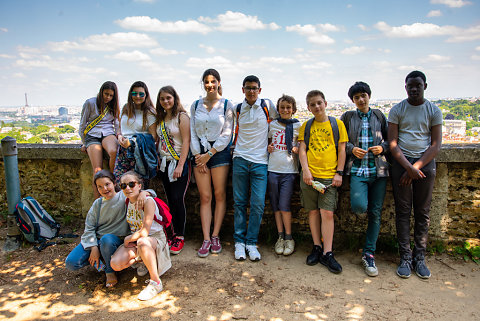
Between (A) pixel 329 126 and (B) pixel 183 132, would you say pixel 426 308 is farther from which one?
(B) pixel 183 132

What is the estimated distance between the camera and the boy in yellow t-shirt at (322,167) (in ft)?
11.4

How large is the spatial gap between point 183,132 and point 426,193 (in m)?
2.70

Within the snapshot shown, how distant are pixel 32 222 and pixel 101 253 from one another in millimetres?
1718

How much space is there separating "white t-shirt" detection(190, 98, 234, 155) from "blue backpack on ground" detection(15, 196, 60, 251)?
241 cm

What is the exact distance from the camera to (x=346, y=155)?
11.6 ft

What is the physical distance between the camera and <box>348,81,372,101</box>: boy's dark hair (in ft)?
11.1

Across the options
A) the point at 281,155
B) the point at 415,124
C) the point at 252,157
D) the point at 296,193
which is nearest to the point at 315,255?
the point at 296,193

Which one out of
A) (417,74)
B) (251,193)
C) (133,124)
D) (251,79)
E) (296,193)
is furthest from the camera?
(296,193)

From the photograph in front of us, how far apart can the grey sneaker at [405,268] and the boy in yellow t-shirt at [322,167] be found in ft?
1.99

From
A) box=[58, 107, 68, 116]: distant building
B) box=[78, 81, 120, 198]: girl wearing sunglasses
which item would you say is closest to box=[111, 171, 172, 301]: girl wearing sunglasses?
box=[78, 81, 120, 198]: girl wearing sunglasses

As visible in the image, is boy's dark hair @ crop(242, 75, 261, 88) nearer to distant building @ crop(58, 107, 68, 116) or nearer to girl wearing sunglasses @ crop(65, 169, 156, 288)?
girl wearing sunglasses @ crop(65, 169, 156, 288)

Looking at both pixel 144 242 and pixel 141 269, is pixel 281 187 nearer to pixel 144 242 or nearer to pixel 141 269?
pixel 144 242

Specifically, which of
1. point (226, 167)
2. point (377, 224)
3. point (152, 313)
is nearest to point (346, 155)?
point (377, 224)

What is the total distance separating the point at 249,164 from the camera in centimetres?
376
